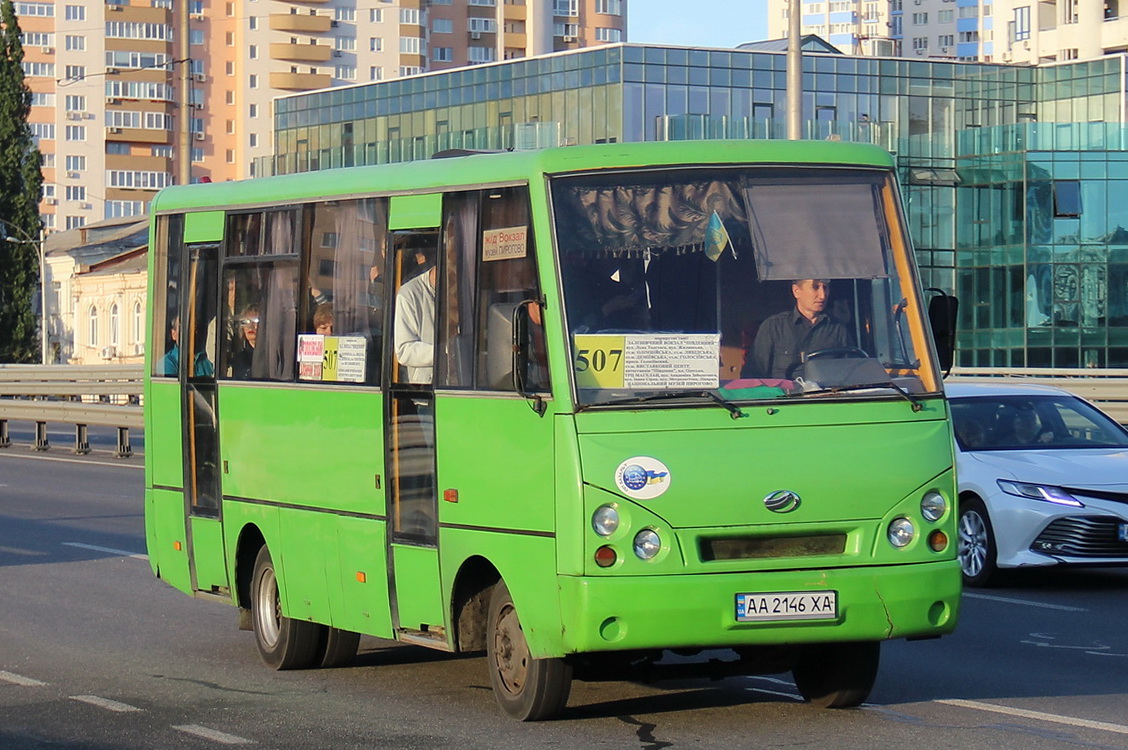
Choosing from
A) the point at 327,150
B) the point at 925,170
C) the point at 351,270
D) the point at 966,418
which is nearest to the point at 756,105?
the point at 925,170

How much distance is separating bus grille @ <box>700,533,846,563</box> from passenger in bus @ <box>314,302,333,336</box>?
2685mm

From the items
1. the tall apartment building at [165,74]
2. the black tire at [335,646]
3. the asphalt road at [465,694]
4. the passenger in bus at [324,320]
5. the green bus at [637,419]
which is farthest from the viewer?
the tall apartment building at [165,74]

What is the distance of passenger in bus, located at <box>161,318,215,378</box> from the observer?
11.0m

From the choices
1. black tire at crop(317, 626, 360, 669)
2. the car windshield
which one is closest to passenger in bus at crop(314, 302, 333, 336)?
black tire at crop(317, 626, 360, 669)

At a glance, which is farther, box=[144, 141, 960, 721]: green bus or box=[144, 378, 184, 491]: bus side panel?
box=[144, 378, 184, 491]: bus side panel

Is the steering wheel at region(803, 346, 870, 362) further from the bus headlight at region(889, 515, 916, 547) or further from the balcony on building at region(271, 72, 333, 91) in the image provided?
the balcony on building at region(271, 72, 333, 91)

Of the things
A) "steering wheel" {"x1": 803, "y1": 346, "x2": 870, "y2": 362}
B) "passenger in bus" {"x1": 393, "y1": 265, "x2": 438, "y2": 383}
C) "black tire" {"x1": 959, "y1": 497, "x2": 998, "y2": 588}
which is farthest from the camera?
"black tire" {"x1": 959, "y1": 497, "x2": 998, "y2": 588}

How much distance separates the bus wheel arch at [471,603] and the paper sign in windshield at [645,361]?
3.69 feet

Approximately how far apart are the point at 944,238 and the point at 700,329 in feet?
209

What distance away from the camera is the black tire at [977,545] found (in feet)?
45.6

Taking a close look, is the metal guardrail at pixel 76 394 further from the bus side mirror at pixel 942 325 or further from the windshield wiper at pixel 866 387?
the windshield wiper at pixel 866 387

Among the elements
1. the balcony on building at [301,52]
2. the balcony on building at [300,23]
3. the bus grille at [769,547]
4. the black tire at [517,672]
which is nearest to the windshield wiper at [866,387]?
the bus grille at [769,547]

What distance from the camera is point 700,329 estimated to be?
8188 mm

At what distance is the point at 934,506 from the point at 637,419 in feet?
4.17
